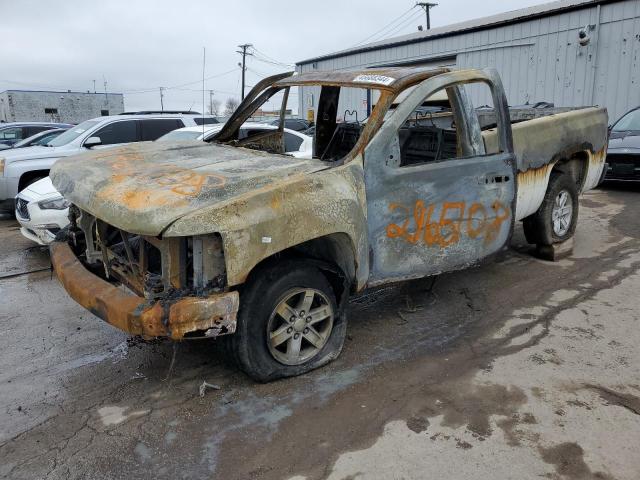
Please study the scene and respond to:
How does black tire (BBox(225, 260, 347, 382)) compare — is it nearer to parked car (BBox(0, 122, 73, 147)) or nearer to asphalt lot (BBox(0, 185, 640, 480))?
asphalt lot (BBox(0, 185, 640, 480))

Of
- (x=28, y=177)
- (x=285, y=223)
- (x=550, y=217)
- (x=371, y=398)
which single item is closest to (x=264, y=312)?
(x=285, y=223)

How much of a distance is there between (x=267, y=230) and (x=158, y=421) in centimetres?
125

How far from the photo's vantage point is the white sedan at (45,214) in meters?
6.26

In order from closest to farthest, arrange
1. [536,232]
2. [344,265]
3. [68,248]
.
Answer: [344,265] → [68,248] → [536,232]

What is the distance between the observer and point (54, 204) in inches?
Result: 249

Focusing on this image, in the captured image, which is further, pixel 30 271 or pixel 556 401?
pixel 30 271

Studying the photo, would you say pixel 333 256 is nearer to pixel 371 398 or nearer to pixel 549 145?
pixel 371 398

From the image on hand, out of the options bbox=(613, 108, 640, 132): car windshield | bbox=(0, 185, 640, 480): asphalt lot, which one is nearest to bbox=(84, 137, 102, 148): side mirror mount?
bbox=(0, 185, 640, 480): asphalt lot

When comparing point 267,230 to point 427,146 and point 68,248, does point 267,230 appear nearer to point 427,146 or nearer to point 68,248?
point 68,248

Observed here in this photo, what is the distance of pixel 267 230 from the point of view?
3039 mm

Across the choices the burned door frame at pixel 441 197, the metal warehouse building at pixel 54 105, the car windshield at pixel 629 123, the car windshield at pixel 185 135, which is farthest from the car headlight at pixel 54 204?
the metal warehouse building at pixel 54 105

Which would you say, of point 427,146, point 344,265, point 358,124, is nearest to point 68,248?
point 344,265

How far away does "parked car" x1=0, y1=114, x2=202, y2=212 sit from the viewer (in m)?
8.71

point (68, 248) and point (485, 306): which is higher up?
point (68, 248)
